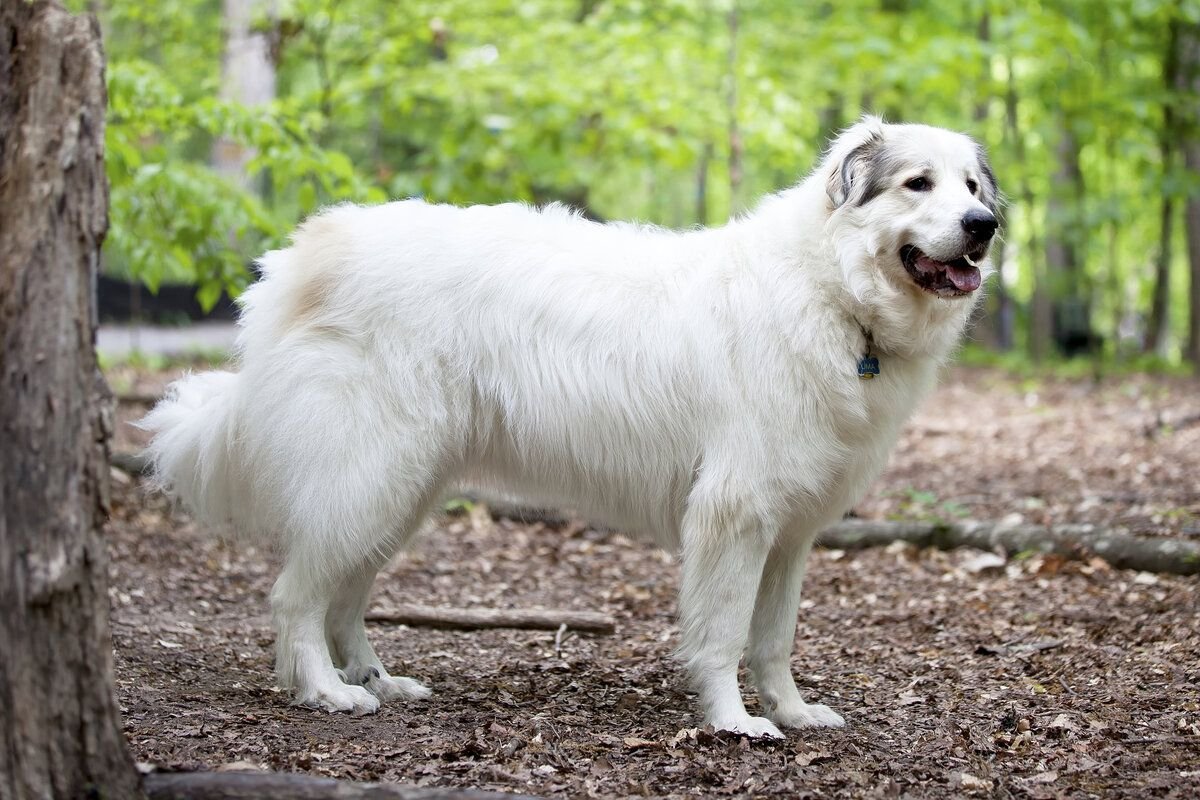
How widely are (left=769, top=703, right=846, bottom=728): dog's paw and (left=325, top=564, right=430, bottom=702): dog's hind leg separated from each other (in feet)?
3.85

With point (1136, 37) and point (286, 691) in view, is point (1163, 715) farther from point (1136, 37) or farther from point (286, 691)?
point (1136, 37)

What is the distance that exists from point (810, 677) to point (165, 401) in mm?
2506

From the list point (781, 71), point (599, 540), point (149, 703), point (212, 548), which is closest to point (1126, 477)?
point (599, 540)

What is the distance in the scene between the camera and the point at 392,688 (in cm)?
Answer: 392

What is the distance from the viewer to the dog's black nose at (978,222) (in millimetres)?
3436

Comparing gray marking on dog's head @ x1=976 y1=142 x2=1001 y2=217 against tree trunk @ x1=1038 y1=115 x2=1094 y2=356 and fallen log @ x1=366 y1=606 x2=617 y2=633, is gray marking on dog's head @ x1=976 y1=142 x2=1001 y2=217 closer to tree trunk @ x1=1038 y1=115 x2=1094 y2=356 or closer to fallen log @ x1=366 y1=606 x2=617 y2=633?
fallen log @ x1=366 y1=606 x2=617 y2=633

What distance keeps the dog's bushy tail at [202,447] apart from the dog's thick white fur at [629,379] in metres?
0.02

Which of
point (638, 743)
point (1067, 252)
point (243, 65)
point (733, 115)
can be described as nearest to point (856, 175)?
point (638, 743)

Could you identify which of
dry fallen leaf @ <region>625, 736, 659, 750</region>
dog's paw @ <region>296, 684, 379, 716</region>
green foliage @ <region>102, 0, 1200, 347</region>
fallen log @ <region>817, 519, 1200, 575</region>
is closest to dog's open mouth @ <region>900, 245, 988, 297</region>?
dry fallen leaf @ <region>625, 736, 659, 750</region>

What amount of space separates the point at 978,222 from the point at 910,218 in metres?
0.19

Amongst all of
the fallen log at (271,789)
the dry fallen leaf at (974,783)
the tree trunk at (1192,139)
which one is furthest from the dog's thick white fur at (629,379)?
the tree trunk at (1192,139)

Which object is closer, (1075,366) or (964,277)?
(964,277)

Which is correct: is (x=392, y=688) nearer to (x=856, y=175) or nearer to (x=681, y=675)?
(x=681, y=675)

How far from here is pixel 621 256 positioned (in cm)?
380
